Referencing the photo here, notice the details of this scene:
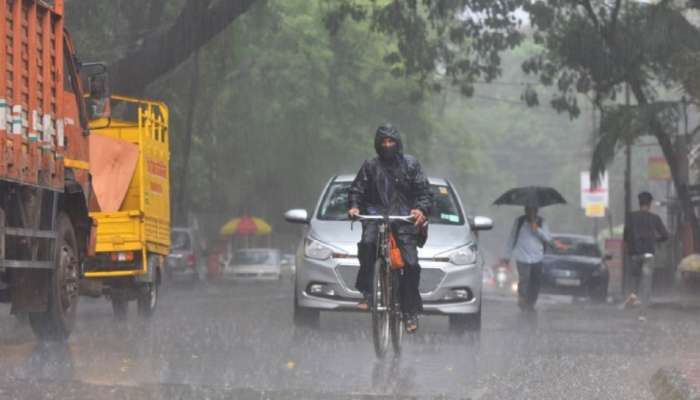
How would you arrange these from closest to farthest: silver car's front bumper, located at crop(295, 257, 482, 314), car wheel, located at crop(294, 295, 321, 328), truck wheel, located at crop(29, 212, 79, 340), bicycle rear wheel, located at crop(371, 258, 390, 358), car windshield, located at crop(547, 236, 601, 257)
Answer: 1. bicycle rear wheel, located at crop(371, 258, 390, 358)
2. truck wheel, located at crop(29, 212, 79, 340)
3. silver car's front bumper, located at crop(295, 257, 482, 314)
4. car wheel, located at crop(294, 295, 321, 328)
5. car windshield, located at crop(547, 236, 601, 257)

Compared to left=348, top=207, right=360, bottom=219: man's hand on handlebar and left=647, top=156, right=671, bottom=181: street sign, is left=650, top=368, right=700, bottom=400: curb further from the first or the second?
left=647, top=156, right=671, bottom=181: street sign

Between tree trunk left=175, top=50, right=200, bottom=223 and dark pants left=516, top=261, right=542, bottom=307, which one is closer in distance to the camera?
dark pants left=516, top=261, right=542, bottom=307

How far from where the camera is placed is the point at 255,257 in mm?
52125

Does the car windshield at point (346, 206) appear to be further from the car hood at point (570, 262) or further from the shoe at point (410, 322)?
the car hood at point (570, 262)

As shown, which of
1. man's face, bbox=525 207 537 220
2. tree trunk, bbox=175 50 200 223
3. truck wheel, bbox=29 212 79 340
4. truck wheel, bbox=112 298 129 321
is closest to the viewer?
truck wheel, bbox=29 212 79 340

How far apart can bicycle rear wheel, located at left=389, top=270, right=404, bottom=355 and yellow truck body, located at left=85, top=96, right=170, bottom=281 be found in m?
5.90

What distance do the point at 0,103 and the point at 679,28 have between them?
16.8m

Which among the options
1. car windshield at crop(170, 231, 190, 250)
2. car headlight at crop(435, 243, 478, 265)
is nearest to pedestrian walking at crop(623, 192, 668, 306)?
car headlight at crop(435, 243, 478, 265)

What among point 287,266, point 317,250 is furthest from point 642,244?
point 287,266

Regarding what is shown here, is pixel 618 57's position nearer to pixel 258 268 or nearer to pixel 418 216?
pixel 418 216

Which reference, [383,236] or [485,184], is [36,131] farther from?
[485,184]

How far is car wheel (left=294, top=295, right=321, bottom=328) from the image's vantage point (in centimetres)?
1559

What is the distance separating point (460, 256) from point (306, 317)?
5.41 ft

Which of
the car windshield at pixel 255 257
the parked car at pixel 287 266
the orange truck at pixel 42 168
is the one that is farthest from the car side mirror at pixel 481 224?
the parked car at pixel 287 266
